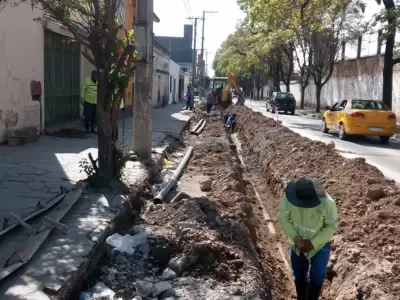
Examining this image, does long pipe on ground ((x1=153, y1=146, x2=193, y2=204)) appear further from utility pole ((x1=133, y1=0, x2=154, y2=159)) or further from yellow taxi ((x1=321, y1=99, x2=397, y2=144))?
yellow taxi ((x1=321, y1=99, x2=397, y2=144))

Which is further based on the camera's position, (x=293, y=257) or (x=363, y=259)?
(x=363, y=259)

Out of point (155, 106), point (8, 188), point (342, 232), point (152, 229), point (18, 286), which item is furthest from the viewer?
point (155, 106)

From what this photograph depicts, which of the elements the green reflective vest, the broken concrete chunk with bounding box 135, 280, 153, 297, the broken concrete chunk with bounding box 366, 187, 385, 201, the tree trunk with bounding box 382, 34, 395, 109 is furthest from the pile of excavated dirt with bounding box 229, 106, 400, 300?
the tree trunk with bounding box 382, 34, 395, 109

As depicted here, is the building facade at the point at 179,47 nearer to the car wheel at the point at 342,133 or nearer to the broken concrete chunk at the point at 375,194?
the car wheel at the point at 342,133

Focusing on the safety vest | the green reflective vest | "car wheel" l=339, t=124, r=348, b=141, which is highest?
the safety vest

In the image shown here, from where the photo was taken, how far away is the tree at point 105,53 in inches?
294

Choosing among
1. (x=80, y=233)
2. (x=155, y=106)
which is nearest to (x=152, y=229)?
(x=80, y=233)

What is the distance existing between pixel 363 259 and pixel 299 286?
1102mm

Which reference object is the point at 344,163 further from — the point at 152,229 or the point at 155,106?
the point at 155,106

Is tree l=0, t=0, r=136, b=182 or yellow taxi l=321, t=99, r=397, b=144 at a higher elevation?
tree l=0, t=0, r=136, b=182

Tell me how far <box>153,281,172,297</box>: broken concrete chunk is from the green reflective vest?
125 cm

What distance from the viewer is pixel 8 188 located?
746cm

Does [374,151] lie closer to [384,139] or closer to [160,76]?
[384,139]

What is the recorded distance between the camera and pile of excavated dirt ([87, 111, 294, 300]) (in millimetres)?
4738
